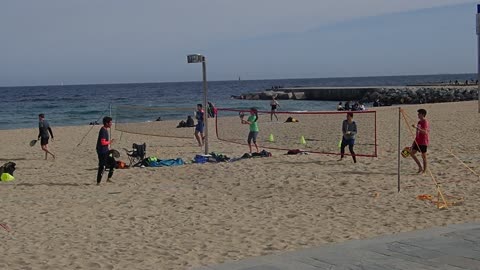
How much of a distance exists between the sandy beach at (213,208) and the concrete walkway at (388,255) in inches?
18.3

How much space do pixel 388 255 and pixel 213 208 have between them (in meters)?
3.82

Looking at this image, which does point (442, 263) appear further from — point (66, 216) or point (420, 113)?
point (420, 113)

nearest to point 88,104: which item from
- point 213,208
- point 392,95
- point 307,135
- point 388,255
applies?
point 392,95

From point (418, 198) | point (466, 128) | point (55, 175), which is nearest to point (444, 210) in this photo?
point (418, 198)

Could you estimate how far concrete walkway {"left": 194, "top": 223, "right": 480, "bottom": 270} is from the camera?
5.70 m

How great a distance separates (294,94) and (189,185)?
61405mm

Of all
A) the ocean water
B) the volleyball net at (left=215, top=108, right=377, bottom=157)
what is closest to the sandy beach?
the volleyball net at (left=215, top=108, right=377, bottom=157)

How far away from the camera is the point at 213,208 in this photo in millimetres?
9430

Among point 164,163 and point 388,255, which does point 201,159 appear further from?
point 388,255

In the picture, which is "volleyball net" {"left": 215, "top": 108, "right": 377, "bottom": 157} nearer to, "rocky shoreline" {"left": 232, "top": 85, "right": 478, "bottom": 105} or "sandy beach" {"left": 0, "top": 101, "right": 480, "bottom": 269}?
"sandy beach" {"left": 0, "top": 101, "right": 480, "bottom": 269}

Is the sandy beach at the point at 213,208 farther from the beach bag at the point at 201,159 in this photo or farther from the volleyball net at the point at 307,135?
the volleyball net at the point at 307,135

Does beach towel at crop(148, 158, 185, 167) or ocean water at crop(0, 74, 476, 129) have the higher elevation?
beach towel at crop(148, 158, 185, 167)

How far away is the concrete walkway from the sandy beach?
47cm

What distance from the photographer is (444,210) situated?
28.6 ft
